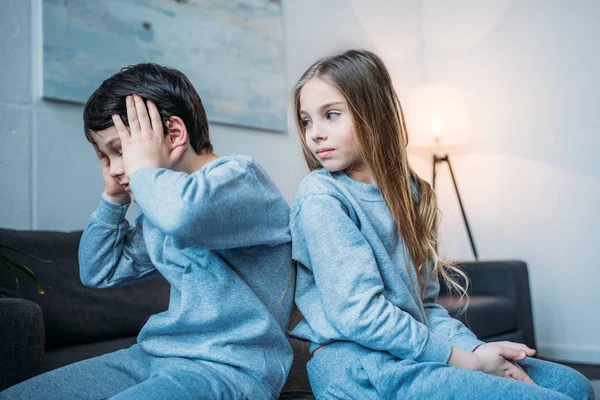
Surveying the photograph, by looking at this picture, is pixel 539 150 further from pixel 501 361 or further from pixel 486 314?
pixel 501 361

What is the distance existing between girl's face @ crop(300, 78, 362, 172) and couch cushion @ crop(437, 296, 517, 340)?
1.19 meters

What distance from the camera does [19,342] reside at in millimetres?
1104

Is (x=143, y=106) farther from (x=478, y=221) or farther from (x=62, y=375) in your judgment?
(x=478, y=221)

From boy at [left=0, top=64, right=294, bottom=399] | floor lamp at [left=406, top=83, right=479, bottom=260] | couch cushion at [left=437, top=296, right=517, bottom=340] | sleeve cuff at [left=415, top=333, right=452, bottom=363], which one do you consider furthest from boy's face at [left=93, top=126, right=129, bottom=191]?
floor lamp at [left=406, top=83, right=479, bottom=260]

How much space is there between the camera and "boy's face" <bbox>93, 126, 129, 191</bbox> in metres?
1.01

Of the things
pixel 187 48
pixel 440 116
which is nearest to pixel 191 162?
pixel 187 48

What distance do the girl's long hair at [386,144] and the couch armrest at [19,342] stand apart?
0.73 meters

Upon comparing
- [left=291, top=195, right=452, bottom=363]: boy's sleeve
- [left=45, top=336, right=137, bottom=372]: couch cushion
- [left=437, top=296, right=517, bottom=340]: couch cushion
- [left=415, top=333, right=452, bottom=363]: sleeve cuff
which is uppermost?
[left=291, top=195, right=452, bottom=363]: boy's sleeve

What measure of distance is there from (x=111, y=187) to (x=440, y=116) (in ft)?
8.50

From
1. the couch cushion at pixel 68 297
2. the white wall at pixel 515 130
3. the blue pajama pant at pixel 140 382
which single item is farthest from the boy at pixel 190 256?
the white wall at pixel 515 130

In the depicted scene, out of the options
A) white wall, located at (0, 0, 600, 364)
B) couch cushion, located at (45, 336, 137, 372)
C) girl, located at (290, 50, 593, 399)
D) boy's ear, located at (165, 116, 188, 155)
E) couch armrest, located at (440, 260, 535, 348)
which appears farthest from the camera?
white wall, located at (0, 0, 600, 364)

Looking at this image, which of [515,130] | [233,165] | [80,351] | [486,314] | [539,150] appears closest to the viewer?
[233,165]

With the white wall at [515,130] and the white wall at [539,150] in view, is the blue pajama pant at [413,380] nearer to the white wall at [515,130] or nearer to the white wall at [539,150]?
the white wall at [515,130]

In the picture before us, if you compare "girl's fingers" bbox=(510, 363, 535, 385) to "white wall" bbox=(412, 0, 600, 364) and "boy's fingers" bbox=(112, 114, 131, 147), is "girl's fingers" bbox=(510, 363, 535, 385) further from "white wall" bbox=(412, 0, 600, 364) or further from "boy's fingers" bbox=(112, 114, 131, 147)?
"white wall" bbox=(412, 0, 600, 364)
